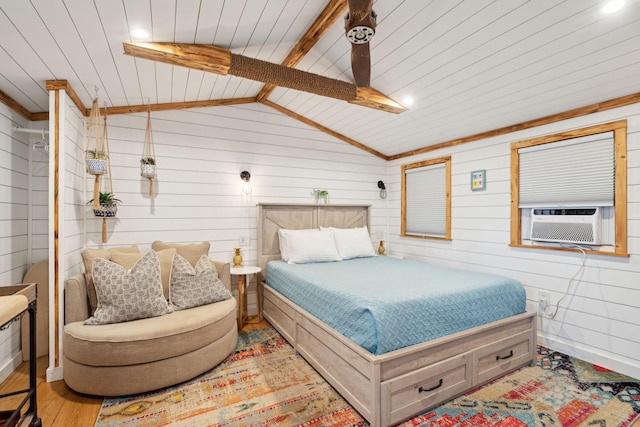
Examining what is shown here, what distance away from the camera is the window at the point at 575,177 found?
2.54 m

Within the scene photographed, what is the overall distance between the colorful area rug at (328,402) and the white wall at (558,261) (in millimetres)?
276

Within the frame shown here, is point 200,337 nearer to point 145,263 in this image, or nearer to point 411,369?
point 145,263

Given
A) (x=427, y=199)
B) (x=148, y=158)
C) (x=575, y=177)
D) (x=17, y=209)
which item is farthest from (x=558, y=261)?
(x=17, y=209)

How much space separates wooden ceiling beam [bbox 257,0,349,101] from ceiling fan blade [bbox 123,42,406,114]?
0.60ft

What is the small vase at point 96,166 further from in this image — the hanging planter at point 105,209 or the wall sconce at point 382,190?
the wall sconce at point 382,190

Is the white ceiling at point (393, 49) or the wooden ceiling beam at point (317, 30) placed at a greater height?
the wooden ceiling beam at point (317, 30)

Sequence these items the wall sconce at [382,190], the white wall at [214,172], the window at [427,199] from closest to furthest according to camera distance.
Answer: the white wall at [214,172] < the window at [427,199] < the wall sconce at [382,190]

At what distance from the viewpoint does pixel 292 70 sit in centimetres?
272

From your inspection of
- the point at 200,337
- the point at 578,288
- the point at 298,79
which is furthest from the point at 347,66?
the point at 578,288

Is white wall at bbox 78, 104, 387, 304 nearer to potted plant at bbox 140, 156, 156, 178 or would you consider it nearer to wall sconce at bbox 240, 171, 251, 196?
wall sconce at bbox 240, 171, 251, 196

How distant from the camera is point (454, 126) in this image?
3.59 meters

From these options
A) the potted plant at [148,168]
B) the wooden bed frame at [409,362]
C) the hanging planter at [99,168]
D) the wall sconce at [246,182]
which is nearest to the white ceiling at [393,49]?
the hanging planter at [99,168]

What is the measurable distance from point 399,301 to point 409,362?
0.37 m

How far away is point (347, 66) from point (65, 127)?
2391 mm
